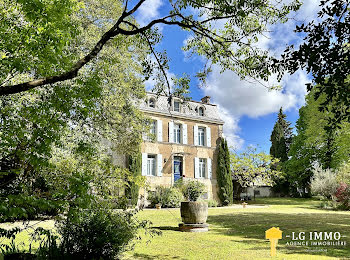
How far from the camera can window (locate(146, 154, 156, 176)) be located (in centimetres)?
2329

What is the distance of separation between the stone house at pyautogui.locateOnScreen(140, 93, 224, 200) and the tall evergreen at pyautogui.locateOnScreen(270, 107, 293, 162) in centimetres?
1415

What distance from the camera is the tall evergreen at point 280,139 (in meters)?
38.2

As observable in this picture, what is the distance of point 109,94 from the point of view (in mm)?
12484

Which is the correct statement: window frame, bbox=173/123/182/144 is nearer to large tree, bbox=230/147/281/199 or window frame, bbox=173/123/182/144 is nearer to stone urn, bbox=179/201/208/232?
large tree, bbox=230/147/281/199

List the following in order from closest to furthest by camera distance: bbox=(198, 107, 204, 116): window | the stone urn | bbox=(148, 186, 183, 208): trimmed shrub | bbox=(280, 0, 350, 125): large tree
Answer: bbox=(280, 0, 350, 125): large tree < the stone urn < bbox=(148, 186, 183, 208): trimmed shrub < bbox=(198, 107, 204, 116): window

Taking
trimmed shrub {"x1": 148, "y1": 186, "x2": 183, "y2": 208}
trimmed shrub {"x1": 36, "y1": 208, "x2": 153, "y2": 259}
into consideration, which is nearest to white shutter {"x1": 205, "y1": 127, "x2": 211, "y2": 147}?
trimmed shrub {"x1": 148, "y1": 186, "x2": 183, "y2": 208}

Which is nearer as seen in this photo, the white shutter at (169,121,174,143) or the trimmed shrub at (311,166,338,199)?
the trimmed shrub at (311,166,338,199)

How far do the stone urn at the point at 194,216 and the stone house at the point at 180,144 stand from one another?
13.1 m

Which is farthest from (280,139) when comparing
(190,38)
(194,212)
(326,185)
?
(190,38)

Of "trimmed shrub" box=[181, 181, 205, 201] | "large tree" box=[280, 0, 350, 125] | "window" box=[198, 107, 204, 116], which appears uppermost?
"window" box=[198, 107, 204, 116]

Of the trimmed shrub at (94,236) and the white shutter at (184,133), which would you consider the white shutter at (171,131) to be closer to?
the white shutter at (184,133)

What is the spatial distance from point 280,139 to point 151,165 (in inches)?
861

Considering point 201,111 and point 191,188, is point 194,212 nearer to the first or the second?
point 191,188

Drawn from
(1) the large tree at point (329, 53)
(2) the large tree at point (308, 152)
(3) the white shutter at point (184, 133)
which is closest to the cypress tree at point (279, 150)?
(2) the large tree at point (308, 152)
